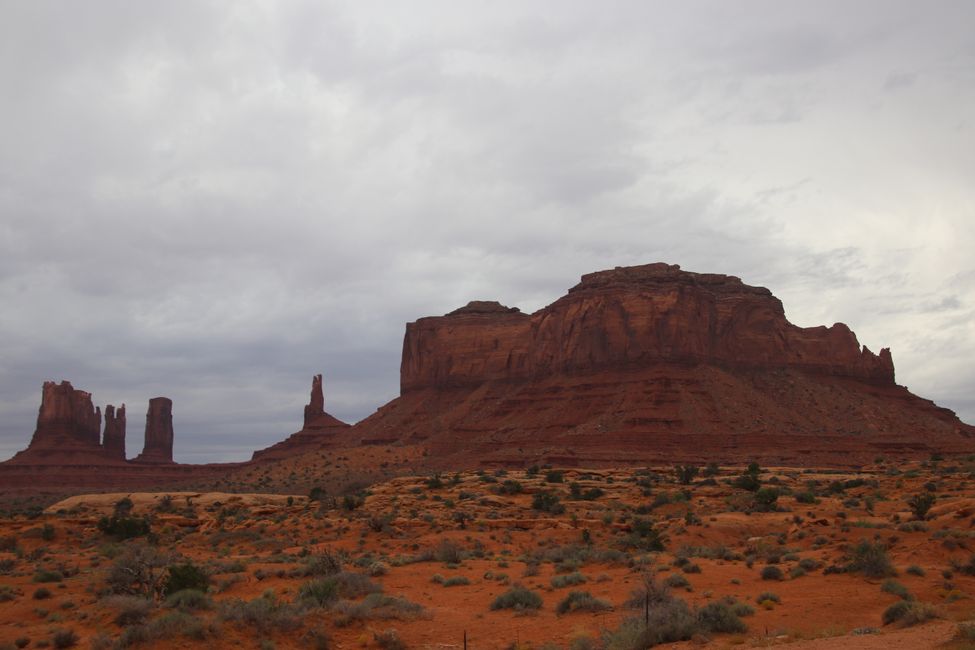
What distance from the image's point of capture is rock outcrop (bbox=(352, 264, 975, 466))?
68.1m

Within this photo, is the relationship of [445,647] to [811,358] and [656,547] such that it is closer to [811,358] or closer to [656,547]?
[656,547]

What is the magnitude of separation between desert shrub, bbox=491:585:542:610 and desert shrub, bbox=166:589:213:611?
21.1 feet

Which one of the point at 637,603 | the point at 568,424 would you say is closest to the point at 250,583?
the point at 637,603

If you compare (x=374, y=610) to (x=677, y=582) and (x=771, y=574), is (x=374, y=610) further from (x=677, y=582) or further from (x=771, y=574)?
(x=771, y=574)

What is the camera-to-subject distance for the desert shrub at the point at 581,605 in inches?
687

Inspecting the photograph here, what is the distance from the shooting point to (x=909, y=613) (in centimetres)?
1456

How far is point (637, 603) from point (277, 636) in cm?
745

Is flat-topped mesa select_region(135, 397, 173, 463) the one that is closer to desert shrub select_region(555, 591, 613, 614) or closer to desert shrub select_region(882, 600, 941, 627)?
desert shrub select_region(555, 591, 613, 614)

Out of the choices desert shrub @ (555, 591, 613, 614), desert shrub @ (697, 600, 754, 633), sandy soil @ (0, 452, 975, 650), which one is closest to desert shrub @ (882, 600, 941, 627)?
sandy soil @ (0, 452, 975, 650)

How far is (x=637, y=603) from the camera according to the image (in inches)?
672

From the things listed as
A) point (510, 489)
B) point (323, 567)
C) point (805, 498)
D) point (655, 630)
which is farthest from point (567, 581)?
point (510, 489)

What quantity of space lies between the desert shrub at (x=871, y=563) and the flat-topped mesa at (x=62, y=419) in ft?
408

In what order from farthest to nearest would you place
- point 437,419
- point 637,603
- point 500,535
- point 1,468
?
point 1,468
point 437,419
point 500,535
point 637,603

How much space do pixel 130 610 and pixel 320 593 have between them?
3973mm
